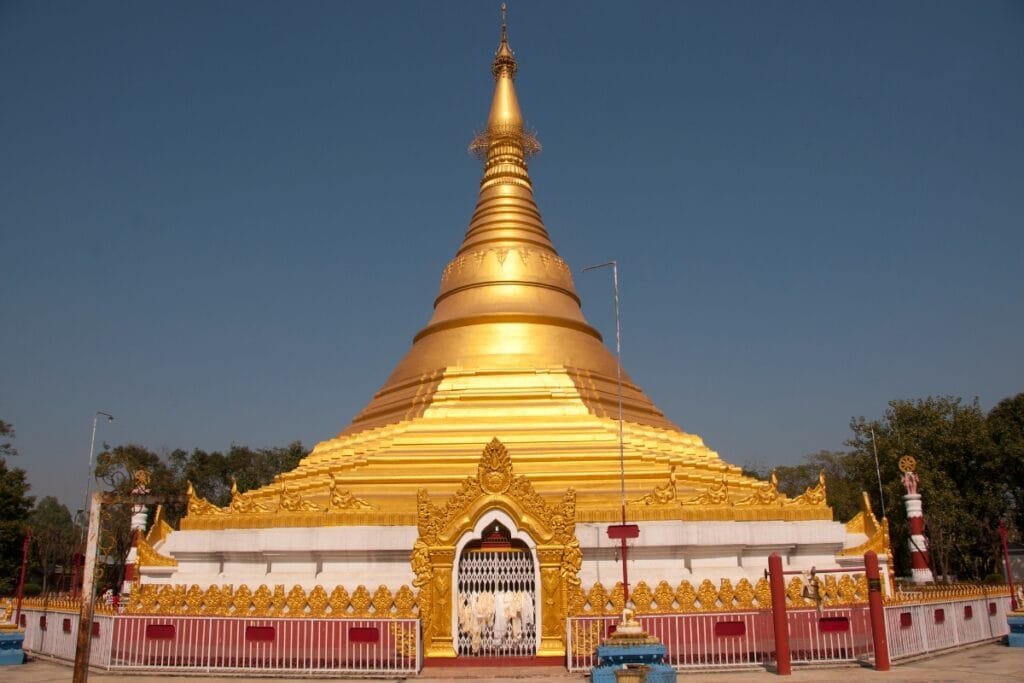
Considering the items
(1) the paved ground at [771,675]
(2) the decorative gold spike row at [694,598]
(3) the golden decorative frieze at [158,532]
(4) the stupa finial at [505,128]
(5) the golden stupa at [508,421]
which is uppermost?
(4) the stupa finial at [505,128]

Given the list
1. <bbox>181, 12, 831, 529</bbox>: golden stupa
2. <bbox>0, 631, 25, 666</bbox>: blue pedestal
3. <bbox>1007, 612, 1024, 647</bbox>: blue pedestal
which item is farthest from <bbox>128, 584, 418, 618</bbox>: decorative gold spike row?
<bbox>1007, 612, 1024, 647</bbox>: blue pedestal

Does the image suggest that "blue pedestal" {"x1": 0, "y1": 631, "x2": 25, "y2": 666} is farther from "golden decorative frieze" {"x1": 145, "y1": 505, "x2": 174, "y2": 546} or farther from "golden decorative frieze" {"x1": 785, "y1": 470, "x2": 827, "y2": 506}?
"golden decorative frieze" {"x1": 785, "y1": 470, "x2": 827, "y2": 506}

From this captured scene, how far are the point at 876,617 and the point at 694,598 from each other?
2803 millimetres

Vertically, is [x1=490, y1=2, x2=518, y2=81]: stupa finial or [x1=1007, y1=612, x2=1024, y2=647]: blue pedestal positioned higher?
[x1=490, y1=2, x2=518, y2=81]: stupa finial

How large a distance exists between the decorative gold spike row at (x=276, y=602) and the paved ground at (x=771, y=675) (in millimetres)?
1155

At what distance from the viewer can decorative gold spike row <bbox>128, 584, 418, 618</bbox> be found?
1350cm

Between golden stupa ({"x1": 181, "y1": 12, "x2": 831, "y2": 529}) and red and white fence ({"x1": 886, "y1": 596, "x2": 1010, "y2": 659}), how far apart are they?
2737 mm

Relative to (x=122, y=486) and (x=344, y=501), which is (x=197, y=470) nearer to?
(x=122, y=486)

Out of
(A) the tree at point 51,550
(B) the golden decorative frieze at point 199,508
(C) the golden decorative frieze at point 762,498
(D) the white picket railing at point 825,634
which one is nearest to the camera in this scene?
(D) the white picket railing at point 825,634

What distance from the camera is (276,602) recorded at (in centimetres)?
1384

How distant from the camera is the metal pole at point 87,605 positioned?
8.87 metres

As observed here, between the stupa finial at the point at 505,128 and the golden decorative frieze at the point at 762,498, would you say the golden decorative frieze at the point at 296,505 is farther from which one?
the stupa finial at the point at 505,128

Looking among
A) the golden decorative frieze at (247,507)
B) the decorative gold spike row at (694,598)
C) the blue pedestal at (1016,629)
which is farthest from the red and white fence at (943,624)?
the golden decorative frieze at (247,507)

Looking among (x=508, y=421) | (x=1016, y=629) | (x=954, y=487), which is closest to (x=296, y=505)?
(x=508, y=421)
